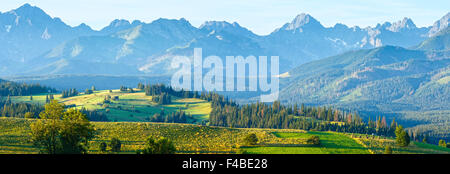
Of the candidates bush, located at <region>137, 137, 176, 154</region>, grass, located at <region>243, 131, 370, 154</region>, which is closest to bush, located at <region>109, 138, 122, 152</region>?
bush, located at <region>137, 137, 176, 154</region>

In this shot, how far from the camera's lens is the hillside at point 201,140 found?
320ft

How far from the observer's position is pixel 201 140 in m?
116

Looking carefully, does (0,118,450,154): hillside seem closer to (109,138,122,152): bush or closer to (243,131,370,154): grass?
(243,131,370,154): grass

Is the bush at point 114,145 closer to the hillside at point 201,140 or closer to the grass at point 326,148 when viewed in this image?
the hillside at point 201,140

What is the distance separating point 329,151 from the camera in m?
103

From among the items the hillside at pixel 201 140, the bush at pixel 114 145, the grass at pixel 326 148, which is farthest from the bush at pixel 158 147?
the grass at pixel 326 148

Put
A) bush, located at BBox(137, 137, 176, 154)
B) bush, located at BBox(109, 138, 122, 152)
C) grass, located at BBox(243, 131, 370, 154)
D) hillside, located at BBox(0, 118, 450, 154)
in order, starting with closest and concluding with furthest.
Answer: bush, located at BBox(137, 137, 176, 154) → bush, located at BBox(109, 138, 122, 152) → hillside, located at BBox(0, 118, 450, 154) → grass, located at BBox(243, 131, 370, 154)

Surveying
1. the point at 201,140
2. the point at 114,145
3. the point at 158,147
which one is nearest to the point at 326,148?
the point at 201,140

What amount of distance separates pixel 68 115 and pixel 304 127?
449 feet

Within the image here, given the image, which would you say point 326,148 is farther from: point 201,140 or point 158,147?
point 158,147

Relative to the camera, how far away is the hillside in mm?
97562
